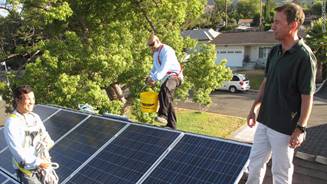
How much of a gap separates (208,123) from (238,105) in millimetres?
6351

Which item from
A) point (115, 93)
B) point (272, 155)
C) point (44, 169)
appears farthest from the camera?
point (115, 93)

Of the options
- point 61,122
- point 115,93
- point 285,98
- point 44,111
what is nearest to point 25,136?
point 61,122

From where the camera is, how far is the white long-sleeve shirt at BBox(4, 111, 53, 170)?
3818 millimetres

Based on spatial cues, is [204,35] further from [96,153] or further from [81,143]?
[96,153]

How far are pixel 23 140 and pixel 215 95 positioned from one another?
91.5 feet

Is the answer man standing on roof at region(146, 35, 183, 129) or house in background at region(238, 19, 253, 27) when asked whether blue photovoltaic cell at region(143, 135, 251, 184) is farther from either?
house in background at region(238, 19, 253, 27)

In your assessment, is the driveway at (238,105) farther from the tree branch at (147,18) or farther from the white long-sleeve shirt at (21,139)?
the white long-sleeve shirt at (21,139)

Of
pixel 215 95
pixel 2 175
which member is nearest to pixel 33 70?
A: pixel 2 175

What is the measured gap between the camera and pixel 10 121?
152 inches

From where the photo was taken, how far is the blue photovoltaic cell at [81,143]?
5.12 metres

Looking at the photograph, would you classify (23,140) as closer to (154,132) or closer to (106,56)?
(154,132)

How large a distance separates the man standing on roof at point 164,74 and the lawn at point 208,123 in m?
12.0

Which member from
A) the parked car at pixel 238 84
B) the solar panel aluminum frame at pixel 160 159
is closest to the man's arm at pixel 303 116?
the solar panel aluminum frame at pixel 160 159

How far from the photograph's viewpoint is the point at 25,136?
3998 millimetres
